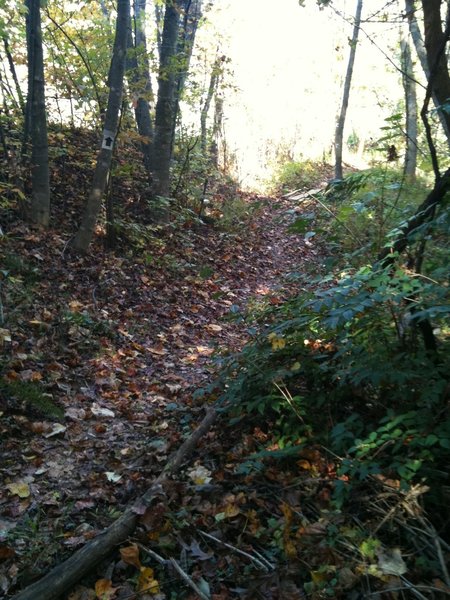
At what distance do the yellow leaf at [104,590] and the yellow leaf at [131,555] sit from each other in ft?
0.46

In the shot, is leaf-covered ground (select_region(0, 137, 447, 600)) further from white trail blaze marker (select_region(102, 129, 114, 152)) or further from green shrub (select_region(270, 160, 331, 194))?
green shrub (select_region(270, 160, 331, 194))

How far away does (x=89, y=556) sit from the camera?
8.69ft

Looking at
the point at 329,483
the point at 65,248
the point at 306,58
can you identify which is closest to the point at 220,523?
the point at 329,483

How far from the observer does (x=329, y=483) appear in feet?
9.45

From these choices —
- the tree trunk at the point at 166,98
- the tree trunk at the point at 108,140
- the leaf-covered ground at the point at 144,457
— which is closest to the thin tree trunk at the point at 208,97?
the tree trunk at the point at 166,98

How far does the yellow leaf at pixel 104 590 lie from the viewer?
251 cm

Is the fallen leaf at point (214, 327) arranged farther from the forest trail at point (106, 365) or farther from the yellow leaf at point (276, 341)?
the yellow leaf at point (276, 341)

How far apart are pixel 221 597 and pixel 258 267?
25.9 ft

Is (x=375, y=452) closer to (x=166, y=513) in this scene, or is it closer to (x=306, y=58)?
(x=166, y=513)

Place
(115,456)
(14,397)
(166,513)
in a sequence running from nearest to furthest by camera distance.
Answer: (166,513), (115,456), (14,397)

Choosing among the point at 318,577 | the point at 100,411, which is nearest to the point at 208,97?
the point at 100,411

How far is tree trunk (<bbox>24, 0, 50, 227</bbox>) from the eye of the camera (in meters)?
6.98

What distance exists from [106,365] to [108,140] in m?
3.84

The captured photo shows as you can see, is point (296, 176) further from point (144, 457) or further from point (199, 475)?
point (199, 475)
